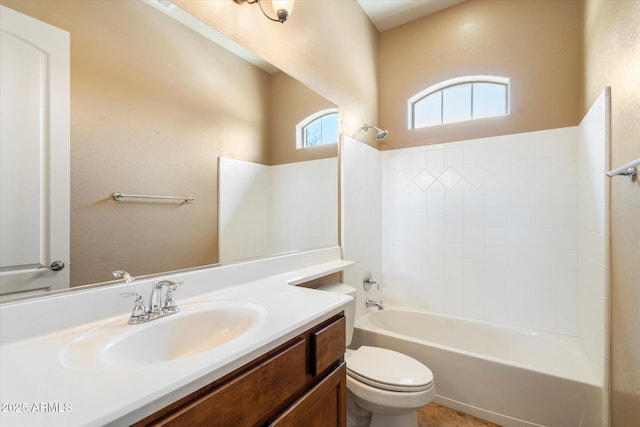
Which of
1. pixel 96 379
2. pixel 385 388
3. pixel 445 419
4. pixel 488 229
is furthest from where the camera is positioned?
pixel 488 229

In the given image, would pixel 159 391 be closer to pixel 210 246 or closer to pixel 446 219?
pixel 210 246

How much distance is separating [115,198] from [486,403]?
2166 mm

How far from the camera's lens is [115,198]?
0.92m

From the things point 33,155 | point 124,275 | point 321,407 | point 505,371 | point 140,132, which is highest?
point 140,132

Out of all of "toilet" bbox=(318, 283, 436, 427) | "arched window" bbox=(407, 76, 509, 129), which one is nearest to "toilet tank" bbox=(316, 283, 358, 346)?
"toilet" bbox=(318, 283, 436, 427)

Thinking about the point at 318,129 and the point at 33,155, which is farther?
the point at 318,129

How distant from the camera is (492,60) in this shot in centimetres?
226

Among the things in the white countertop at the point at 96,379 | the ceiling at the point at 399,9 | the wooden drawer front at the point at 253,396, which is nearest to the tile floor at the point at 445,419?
the wooden drawer front at the point at 253,396

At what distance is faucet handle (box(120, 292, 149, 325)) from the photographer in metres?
0.84

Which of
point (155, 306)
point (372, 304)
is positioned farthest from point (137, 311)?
point (372, 304)

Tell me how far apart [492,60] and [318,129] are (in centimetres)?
155

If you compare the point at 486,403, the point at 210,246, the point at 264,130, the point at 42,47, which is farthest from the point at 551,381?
the point at 42,47

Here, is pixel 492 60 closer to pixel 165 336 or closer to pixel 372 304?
pixel 372 304

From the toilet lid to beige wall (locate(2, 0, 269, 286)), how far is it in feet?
3.06
